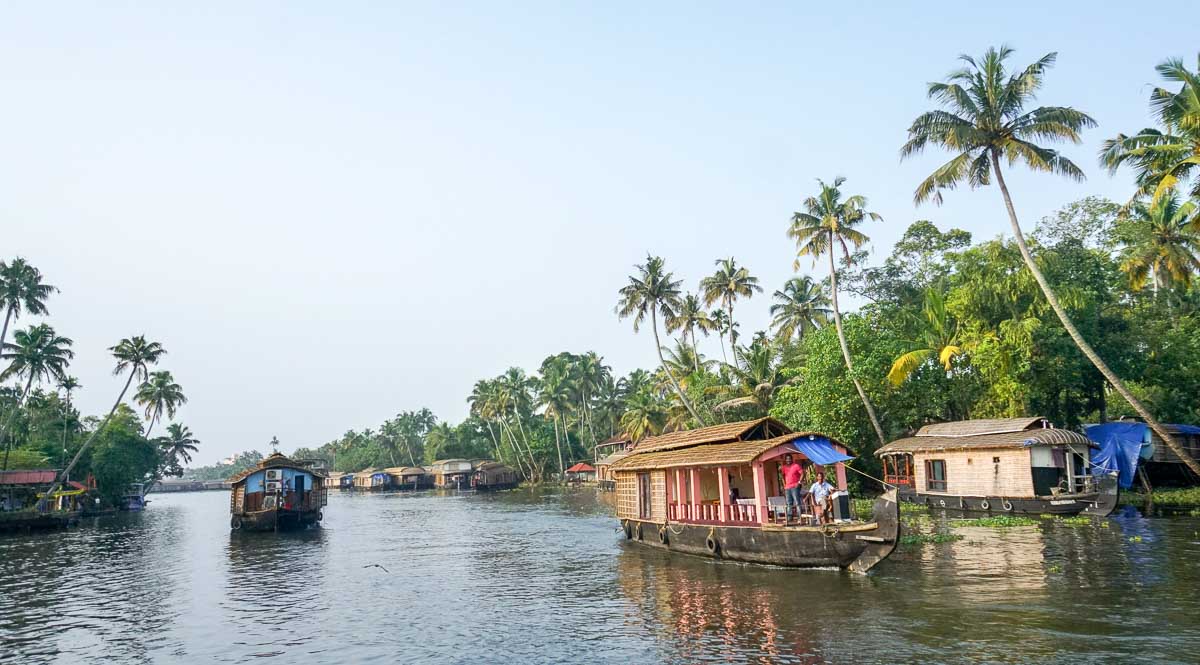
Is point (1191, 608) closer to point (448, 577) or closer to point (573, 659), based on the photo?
point (573, 659)

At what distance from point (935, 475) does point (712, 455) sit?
16.7m

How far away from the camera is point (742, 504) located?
68.5 ft

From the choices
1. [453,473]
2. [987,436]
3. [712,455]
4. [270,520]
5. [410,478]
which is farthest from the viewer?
[410,478]

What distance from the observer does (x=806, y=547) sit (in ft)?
60.5

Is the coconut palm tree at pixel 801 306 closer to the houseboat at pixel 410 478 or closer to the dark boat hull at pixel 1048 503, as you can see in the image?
the dark boat hull at pixel 1048 503

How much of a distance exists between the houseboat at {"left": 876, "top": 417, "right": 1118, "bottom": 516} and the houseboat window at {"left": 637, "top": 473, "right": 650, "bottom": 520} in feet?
44.9

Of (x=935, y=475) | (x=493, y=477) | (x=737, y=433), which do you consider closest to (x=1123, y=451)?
(x=935, y=475)

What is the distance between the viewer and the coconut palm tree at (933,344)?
116ft

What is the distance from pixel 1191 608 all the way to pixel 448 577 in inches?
740

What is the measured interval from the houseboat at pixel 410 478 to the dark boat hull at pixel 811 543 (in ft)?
279

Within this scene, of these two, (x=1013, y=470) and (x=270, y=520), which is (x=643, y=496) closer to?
(x=1013, y=470)

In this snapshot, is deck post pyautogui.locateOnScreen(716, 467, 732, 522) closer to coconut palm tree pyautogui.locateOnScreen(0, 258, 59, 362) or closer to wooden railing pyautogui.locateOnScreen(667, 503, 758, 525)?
wooden railing pyautogui.locateOnScreen(667, 503, 758, 525)

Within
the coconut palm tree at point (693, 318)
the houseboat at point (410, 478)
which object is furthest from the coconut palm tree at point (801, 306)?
the houseboat at point (410, 478)

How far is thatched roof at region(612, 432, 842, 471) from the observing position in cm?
1961
